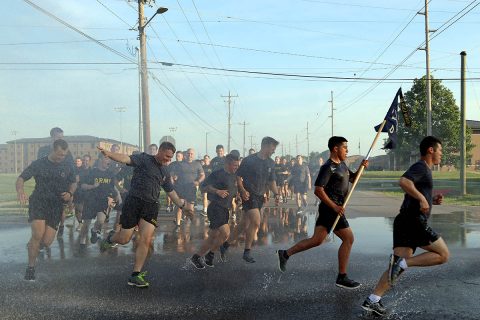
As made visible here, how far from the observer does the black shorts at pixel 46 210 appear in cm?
593

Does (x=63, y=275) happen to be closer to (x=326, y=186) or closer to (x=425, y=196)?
(x=326, y=186)

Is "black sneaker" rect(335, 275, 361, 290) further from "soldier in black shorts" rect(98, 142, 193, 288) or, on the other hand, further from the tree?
the tree

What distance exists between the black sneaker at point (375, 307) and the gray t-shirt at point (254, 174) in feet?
9.87

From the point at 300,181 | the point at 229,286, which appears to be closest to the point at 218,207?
the point at 229,286

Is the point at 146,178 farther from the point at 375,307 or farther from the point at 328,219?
the point at 375,307

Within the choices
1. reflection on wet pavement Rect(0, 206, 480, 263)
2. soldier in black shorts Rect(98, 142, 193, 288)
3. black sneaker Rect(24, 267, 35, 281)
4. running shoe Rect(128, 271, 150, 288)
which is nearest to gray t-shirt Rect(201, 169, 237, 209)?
reflection on wet pavement Rect(0, 206, 480, 263)

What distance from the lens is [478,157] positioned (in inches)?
2621

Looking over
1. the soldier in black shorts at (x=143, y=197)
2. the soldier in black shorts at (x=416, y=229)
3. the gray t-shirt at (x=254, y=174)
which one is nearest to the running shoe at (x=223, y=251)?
the gray t-shirt at (x=254, y=174)

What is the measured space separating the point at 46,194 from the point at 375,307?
4280 mm

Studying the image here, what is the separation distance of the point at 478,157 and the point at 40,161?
70541mm

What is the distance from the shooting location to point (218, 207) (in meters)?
6.57

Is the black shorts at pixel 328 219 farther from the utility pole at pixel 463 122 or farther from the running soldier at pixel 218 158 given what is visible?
the utility pole at pixel 463 122

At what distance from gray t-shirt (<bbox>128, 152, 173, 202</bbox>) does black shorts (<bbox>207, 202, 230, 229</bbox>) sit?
1051mm

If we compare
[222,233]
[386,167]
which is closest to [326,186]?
[222,233]
